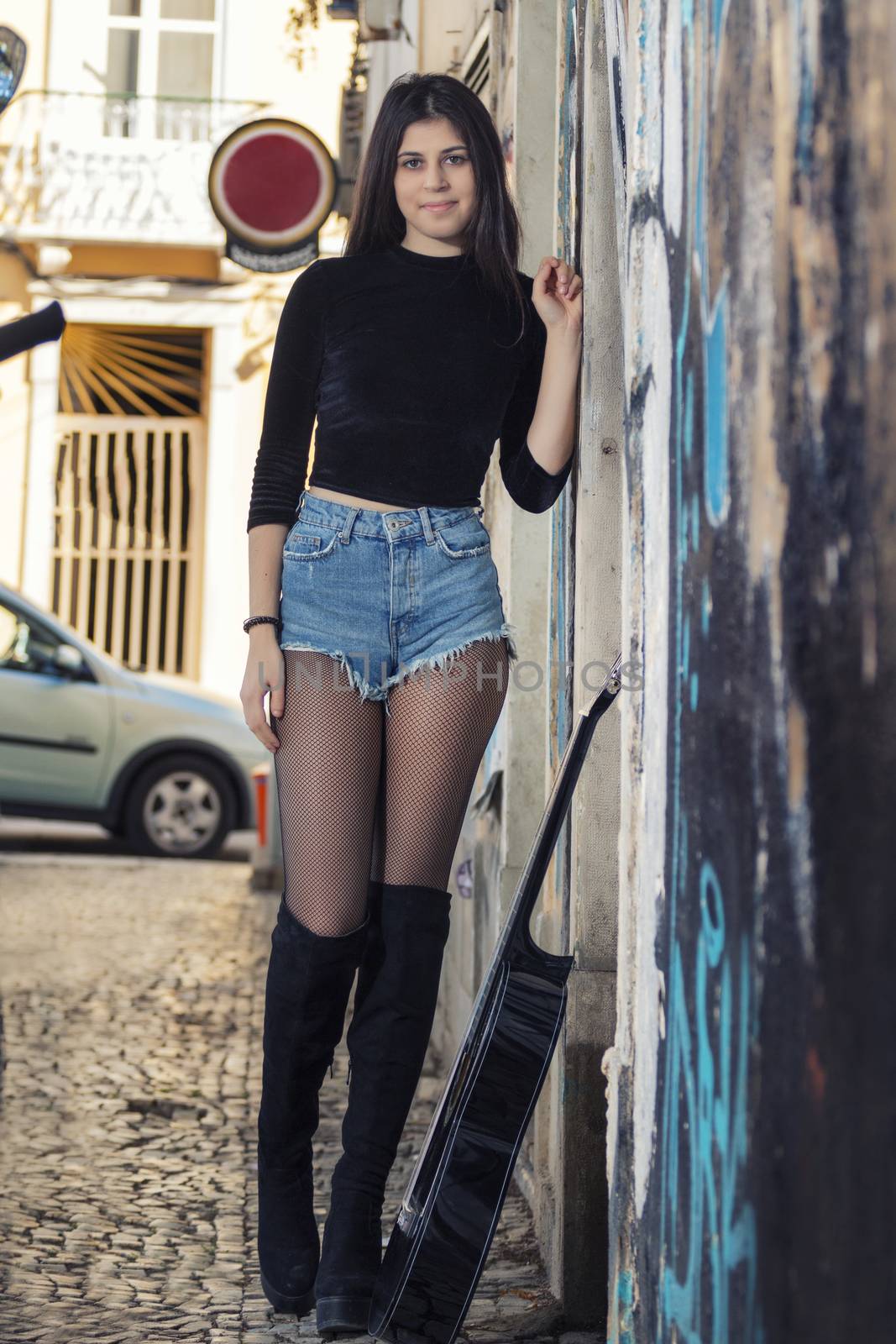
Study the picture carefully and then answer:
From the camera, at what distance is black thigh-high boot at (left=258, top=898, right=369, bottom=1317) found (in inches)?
101

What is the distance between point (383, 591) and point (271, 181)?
22.6 feet

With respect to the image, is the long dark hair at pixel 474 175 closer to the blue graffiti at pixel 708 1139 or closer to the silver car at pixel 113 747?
the blue graffiti at pixel 708 1139

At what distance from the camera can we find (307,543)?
8.35 feet

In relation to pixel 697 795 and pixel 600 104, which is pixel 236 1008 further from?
pixel 697 795

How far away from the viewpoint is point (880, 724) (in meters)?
1.51

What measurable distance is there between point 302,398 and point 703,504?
1.05 meters

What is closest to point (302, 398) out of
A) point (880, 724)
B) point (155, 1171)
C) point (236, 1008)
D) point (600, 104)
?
point (600, 104)

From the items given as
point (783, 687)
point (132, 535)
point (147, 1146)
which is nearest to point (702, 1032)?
point (783, 687)

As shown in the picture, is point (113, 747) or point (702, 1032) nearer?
point (702, 1032)

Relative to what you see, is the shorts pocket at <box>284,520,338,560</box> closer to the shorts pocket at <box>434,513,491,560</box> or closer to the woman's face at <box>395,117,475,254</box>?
the shorts pocket at <box>434,513,491,560</box>

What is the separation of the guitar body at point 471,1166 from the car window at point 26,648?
7379 millimetres

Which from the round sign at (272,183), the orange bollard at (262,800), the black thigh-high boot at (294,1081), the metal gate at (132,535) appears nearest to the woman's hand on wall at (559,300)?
the black thigh-high boot at (294,1081)

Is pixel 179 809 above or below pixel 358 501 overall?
below

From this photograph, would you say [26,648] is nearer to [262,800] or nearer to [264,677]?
[262,800]
